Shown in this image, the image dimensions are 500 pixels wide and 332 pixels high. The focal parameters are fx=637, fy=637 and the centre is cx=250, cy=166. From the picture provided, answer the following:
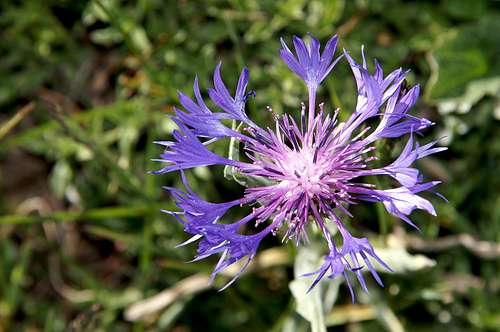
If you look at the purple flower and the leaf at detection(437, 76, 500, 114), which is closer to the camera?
the purple flower

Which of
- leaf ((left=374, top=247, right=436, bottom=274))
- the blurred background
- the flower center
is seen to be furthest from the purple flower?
the blurred background

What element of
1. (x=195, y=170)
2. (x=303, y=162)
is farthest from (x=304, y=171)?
(x=195, y=170)

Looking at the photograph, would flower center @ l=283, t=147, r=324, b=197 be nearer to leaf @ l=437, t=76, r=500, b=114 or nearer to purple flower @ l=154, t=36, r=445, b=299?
purple flower @ l=154, t=36, r=445, b=299

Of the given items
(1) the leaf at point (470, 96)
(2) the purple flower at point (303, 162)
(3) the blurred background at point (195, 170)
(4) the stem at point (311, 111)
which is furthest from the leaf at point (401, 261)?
(1) the leaf at point (470, 96)

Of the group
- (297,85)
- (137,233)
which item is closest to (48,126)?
(137,233)

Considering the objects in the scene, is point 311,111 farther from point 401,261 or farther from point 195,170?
point 195,170
